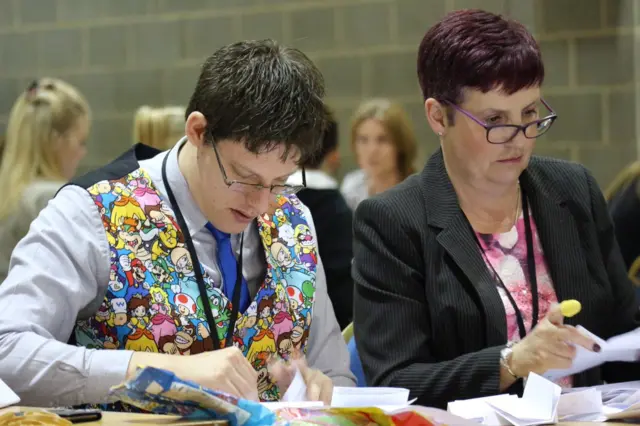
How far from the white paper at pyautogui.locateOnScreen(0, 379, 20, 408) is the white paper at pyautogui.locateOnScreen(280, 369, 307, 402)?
52 cm

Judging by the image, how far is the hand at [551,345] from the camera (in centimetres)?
204

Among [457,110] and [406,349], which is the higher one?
[457,110]

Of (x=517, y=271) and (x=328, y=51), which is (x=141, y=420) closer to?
(x=517, y=271)

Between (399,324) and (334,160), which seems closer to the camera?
(399,324)

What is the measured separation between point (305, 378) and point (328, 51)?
465 cm

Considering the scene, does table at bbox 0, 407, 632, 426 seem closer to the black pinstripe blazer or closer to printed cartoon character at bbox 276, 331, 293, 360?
the black pinstripe blazer

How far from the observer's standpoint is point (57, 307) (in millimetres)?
2049

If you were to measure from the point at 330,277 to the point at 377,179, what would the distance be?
221 centimetres

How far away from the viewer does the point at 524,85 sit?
2389 mm

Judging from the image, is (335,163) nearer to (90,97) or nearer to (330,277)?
(90,97)

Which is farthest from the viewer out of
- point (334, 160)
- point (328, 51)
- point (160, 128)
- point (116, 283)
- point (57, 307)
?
point (328, 51)

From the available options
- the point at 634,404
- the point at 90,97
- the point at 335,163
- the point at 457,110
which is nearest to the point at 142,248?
the point at 457,110

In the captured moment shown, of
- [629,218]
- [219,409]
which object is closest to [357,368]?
[219,409]

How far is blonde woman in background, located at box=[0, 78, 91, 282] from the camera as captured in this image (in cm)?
432
